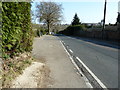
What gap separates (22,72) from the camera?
5.81 m

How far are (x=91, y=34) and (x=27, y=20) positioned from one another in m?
39.9

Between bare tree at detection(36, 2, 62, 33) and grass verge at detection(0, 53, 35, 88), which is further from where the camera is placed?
bare tree at detection(36, 2, 62, 33)

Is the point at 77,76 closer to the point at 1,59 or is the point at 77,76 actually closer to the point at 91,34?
the point at 1,59

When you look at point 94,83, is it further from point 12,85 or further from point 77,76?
point 12,85

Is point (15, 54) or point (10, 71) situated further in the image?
point (15, 54)

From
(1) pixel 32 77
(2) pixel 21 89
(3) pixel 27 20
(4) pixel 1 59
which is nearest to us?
(2) pixel 21 89

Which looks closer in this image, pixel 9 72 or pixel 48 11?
pixel 9 72

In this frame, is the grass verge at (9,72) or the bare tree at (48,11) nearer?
the grass verge at (9,72)

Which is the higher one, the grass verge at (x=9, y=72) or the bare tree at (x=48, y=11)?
the bare tree at (x=48, y=11)

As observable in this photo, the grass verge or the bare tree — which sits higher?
the bare tree

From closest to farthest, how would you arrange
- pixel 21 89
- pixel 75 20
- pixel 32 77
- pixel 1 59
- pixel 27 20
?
pixel 21 89
pixel 1 59
pixel 32 77
pixel 27 20
pixel 75 20

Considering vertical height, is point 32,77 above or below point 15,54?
below

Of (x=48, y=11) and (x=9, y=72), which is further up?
(x=48, y=11)

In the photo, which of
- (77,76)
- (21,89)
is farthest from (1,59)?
(77,76)
